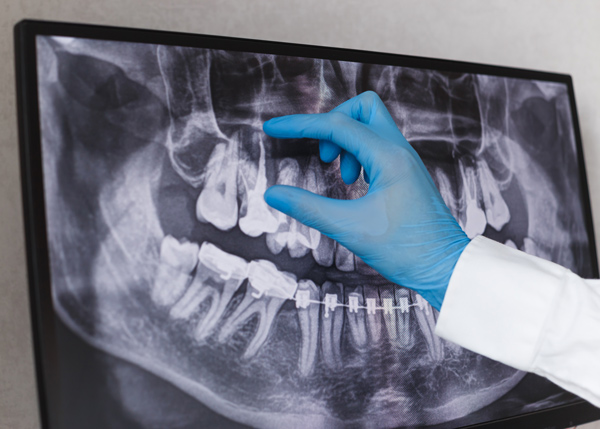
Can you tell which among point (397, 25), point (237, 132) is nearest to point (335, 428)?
point (237, 132)

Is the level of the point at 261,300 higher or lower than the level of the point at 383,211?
lower

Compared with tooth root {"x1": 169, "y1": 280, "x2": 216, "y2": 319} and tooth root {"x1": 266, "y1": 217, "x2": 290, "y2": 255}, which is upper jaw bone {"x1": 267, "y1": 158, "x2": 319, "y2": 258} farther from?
tooth root {"x1": 169, "y1": 280, "x2": 216, "y2": 319}

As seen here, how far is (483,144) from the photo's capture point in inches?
41.3

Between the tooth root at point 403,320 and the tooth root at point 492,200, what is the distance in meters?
0.25

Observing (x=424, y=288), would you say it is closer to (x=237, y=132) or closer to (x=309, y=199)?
(x=309, y=199)

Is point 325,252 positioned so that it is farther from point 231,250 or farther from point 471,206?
point 471,206

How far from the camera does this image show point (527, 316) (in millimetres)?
771

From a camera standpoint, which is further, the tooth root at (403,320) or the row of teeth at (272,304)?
the tooth root at (403,320)

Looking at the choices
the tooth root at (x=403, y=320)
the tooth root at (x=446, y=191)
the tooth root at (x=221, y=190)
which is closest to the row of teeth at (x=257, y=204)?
the tooth root at (x=221, y=190)

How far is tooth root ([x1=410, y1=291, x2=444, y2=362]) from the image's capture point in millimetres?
937

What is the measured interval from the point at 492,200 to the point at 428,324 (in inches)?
Answer: 11.2

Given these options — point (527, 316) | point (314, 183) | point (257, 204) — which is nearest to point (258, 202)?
point (257, 204)

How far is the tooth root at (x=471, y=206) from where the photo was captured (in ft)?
3.31

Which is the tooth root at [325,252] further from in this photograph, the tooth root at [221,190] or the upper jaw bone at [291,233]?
the tooth root at [221,190]
